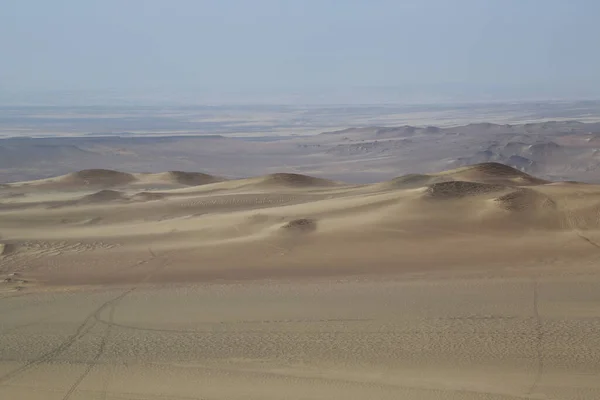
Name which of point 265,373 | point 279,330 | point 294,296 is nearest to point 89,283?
point 294,296

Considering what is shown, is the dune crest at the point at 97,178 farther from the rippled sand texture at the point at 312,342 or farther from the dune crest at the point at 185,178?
the rippled sand texture at the point at 312,342

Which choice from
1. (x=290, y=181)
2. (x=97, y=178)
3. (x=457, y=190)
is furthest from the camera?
(x=97, y=178)

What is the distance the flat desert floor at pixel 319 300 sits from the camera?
8.02 m

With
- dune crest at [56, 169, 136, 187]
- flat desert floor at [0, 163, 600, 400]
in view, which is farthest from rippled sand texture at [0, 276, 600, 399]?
dune crest at [56, 169, 136, 187]

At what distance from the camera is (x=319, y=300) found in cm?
1116

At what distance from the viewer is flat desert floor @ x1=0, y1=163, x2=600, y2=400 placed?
26.3ft

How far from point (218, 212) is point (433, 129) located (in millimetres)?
62254

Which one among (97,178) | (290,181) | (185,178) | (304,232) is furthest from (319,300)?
(185,178)

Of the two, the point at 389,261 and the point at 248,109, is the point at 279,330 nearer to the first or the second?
the point at 389,261

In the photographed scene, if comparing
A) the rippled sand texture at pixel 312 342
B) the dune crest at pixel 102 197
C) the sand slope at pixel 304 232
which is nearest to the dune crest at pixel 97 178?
the dune crest at pixel 102 197

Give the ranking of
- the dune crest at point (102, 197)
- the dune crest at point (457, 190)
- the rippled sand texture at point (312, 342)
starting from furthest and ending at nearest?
the dune crest at point (102, 197), the dune crest at point (457, 190), the rippled sand texture at point (312, 342)

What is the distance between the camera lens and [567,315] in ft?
32.1

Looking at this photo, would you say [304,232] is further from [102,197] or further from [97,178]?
[97,178]

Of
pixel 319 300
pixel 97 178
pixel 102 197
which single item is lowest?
pixel 97 178
